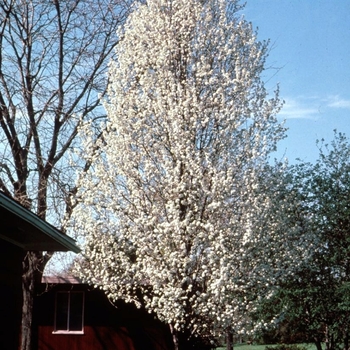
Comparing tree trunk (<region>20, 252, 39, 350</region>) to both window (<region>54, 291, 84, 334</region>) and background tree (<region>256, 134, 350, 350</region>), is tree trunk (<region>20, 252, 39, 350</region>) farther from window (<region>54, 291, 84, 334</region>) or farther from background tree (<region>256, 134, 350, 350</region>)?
background tree (<region>256, 134, 350, 350</region>)

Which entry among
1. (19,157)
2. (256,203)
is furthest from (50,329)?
(256,203)

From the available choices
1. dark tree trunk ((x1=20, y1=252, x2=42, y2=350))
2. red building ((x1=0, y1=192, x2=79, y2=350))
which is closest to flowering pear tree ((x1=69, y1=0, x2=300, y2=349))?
dark tree trunk ((x1=20, y1=252, x2=42, y2=350))

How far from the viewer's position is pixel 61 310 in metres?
18.8

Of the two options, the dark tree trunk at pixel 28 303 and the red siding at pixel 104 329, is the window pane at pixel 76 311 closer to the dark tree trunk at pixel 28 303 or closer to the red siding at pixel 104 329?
the red siding at pixel 104 329

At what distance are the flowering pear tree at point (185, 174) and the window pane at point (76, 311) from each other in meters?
2.45

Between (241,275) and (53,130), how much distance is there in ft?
24.0

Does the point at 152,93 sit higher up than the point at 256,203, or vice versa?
the point at 152,93

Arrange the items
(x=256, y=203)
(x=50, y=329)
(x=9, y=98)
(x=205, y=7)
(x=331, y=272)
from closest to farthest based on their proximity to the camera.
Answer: (x=256, y=203) → (x=205, y=7) → (x=9, y=98) → (x=50, y=329) → (x=331, y=272)

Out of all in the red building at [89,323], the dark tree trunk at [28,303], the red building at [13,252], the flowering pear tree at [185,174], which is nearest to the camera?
the red building at [13,252]

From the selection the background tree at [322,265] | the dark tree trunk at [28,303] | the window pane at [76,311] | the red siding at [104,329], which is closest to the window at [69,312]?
the window pane at [76,311]

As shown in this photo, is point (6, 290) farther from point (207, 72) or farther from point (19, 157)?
point (19, 157)

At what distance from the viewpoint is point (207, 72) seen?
1494 centimetres

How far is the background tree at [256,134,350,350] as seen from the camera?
19875mm

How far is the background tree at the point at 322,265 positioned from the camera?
1988 cm
